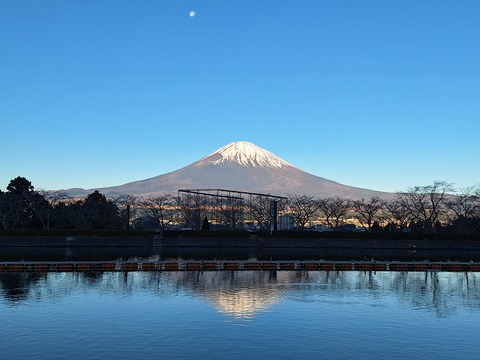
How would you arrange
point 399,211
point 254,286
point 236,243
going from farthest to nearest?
point 399,211, point 236,243, point 254,286

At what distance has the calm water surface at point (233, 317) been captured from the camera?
1836cm

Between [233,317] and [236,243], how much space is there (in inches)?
1802

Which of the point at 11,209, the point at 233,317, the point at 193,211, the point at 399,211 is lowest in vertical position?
the point at 233,317

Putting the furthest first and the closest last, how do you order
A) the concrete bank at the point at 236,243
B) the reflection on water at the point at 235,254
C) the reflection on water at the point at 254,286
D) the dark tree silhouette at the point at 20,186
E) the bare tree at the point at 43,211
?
1. the dark tree silhouette at the point at 20,186
2. the bare tree at the point at 43,211
3. the concrete bank at the point at 236,243
4. the reflection on water at the point at 235,254
5. the reflection on water at the point at 254,286

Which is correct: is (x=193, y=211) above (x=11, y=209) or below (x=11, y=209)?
above

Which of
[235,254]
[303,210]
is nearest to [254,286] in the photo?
[235,254]

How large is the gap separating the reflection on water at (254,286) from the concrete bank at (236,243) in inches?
1073

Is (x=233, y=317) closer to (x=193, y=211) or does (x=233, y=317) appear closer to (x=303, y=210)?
(x=193, y=211)

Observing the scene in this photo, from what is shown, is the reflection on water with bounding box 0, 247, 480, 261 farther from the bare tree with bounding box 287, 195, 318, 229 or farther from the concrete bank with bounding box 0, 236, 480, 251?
the bare tree with bounding box 287, 195, 318, 229

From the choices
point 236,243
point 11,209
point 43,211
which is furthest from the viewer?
point 43,211

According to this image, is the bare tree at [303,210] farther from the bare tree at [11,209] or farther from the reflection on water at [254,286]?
the reflection on water at [254,286]

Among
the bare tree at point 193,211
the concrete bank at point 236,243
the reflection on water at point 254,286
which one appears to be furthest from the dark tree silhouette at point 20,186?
→ the reflection on water at point 254,286

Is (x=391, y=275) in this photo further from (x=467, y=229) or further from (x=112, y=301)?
(x=467, y=229)

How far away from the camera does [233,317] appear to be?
2353 cm
